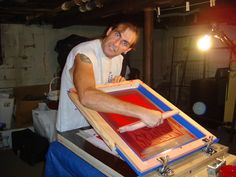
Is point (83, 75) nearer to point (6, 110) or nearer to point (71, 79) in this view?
point (71, 79)

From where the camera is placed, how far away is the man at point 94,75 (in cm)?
111

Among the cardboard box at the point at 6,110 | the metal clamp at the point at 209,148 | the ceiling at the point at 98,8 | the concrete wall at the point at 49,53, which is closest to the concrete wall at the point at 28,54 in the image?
the concrete wall at the point at 49,53

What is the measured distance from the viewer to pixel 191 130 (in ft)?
4.23

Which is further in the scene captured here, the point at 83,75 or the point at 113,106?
the point at 83,75

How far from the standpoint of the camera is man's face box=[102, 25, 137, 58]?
4.95 ft

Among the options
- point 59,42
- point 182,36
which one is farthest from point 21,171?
point 182,36

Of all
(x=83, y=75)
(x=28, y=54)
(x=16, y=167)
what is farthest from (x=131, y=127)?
(x=28, y=54)

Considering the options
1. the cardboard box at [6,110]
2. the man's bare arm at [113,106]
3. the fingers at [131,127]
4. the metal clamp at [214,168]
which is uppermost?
the man's bare arm at [113,106]

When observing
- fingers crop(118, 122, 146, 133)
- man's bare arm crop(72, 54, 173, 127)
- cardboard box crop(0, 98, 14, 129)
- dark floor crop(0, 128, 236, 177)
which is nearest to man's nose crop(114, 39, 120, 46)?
man's bare arm crop(72, 54, 173, 127)

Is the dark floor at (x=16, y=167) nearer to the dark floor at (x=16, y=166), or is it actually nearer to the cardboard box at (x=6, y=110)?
the dark floor at (x=16, y=166)

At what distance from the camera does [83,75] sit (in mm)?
1239

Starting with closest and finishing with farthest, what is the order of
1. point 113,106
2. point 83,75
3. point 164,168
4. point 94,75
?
point 164,168
point 113,106
point 83,75
point 94,75

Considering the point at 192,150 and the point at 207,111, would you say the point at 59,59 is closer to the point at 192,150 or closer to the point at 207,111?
the point at 207,111

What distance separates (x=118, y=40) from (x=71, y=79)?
1.26 ft
